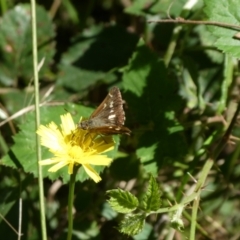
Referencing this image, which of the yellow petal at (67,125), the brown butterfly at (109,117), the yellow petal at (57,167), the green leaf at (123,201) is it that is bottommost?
the green leaf at (123,201)

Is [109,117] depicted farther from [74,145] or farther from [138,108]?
[138,108]

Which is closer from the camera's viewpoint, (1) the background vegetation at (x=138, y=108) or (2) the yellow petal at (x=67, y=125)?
(2) the yellow petal at (x=67, y=125)

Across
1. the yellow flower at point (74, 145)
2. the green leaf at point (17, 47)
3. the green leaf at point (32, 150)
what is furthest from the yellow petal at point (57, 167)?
the green leaf at point (17, 47)

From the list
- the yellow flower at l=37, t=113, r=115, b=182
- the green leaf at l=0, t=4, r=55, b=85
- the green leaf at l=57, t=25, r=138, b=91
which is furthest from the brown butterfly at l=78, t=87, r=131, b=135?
the green leaf at l=0, t=4, r=55, b=85

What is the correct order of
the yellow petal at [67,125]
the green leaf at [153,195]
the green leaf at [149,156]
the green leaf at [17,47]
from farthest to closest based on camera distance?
the green leaf at [17,47]
the green leaf at [149,156]
the yellow petal at [67,125]
the green leaf at [153,195]

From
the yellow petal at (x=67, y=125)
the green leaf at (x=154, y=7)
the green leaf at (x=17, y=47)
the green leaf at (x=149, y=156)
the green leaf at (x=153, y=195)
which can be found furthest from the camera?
the green leaf at (x=17, y=47)

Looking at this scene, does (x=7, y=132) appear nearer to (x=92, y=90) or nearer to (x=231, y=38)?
(x=92, y=90)

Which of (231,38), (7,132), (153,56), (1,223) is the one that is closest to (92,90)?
(7,132)

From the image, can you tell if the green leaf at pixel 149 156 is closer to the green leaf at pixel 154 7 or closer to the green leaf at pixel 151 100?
the green leaf at pixel 151 100
